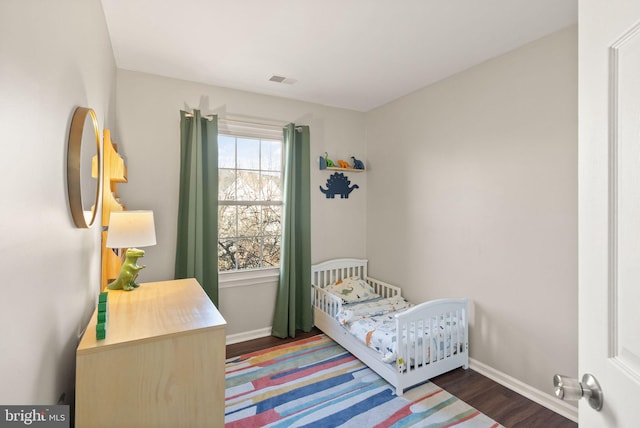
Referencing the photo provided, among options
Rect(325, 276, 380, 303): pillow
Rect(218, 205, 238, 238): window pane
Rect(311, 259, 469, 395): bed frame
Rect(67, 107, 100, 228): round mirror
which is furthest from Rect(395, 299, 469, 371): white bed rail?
Rect(67, 107, 100, 228): round mirror

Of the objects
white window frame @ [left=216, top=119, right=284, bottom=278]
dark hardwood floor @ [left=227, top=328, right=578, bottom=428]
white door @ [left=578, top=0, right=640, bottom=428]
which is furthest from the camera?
white window frame @ [left=216, top=119, right=284, bottom=278]

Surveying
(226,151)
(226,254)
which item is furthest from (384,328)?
(226,151)

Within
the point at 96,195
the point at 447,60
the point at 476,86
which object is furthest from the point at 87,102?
the point at 476,86

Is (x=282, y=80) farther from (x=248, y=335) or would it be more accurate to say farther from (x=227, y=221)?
(x=248, y=335)

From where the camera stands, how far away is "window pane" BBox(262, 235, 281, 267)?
335 cm

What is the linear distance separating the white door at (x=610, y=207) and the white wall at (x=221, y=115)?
9.28 feet

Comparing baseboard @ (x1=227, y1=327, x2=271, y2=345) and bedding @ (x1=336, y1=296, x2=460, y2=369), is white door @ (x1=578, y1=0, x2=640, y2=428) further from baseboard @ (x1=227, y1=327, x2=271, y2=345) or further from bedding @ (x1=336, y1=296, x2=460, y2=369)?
baseboard @ (x1=227, y1=327, x2=271, y2=345)

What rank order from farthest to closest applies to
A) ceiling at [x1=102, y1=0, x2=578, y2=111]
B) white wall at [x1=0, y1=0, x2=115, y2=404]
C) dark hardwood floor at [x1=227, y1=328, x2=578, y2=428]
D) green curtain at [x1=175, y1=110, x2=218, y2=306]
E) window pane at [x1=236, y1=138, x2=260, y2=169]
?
window pane at [x1=236, y1=138, x2=260, y2=169] < green curtain at [x1=175, y1=110, x2=218, y2=306] < dark hardwood floor at [x1=227, y1=328, x2=578, y2=428] < ceiling at [x1=102, y1=0, x2=578, y2=111] < white wall at [x1=0, y1=0, x2=115, y2=404]

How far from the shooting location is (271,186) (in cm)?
335

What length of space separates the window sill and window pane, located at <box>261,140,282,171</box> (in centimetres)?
107

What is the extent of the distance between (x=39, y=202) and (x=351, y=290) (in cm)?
279

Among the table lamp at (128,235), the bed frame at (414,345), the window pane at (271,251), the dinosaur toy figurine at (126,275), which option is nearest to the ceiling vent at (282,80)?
the window pane at (271,251)

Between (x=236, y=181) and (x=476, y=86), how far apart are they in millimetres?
2288

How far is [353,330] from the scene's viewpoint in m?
2.66
